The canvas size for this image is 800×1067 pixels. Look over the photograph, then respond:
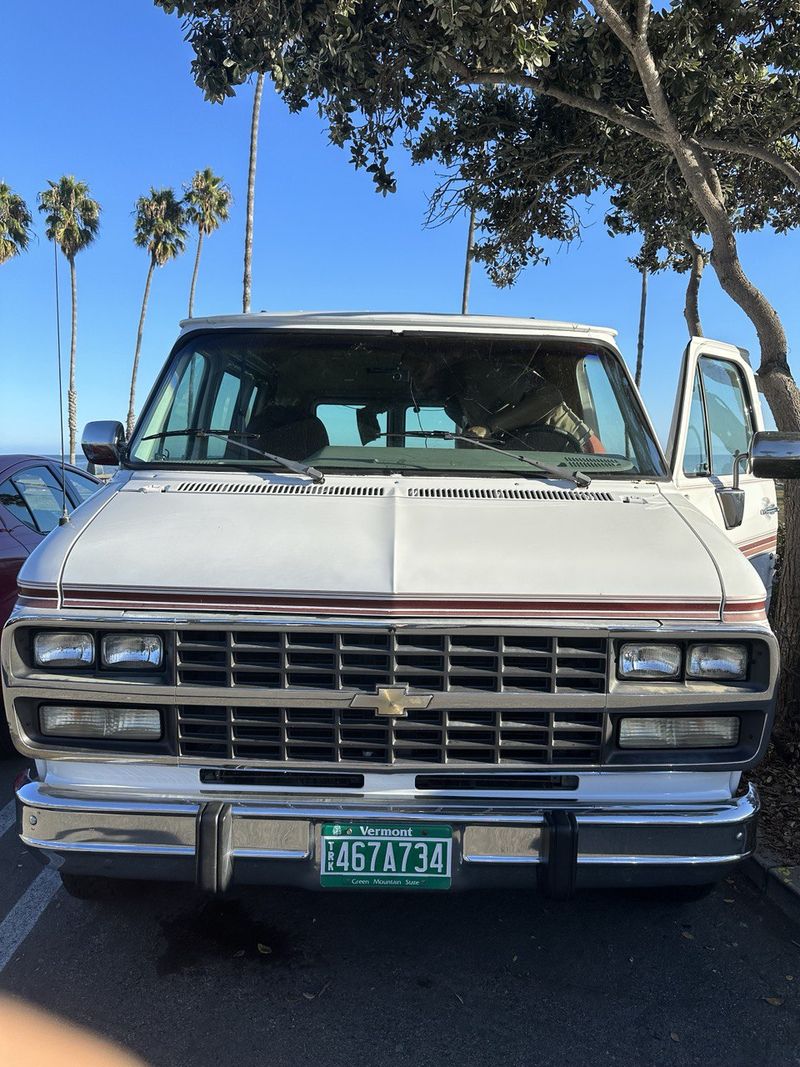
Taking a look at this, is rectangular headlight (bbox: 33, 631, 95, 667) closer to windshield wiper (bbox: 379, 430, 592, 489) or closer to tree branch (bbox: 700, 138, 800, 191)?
windshield wiper (bbox: 379, 430, 592, 489)

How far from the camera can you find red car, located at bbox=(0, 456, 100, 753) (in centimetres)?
486

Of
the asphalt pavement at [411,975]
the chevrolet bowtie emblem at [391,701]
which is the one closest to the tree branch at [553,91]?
the chevrolet bowtie emblem at [391,701]

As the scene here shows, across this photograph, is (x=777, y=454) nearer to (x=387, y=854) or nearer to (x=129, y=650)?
(x=387, y=854)

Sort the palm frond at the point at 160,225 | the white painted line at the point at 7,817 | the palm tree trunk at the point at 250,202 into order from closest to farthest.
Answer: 1. the white painted line at the point at 7,817
2. the palm tree trunk at the point at 250,202
3. the palm frond at the point at 160,225

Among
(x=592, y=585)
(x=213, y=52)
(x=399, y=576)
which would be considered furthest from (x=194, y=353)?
(x=213, y=52)

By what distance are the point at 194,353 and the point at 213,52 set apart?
417cm

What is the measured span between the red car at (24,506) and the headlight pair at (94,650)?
6.69 feet

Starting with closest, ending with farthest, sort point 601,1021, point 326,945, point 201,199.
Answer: point 601,1021, point 326,945, point 201,199

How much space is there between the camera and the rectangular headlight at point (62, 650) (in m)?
2.51

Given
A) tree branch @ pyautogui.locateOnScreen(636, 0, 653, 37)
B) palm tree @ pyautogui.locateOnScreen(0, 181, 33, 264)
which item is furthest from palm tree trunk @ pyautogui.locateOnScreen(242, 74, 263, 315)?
tree branch @ pyautogui.locateOnScreen(636, 0, 653, 37)

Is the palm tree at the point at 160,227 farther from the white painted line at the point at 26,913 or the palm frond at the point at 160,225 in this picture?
the white painted line at the point at 26,913

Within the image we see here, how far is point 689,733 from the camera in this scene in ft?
8.44

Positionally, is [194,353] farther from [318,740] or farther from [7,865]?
[7,865]

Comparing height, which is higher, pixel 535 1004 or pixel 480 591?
pixel 480 591
